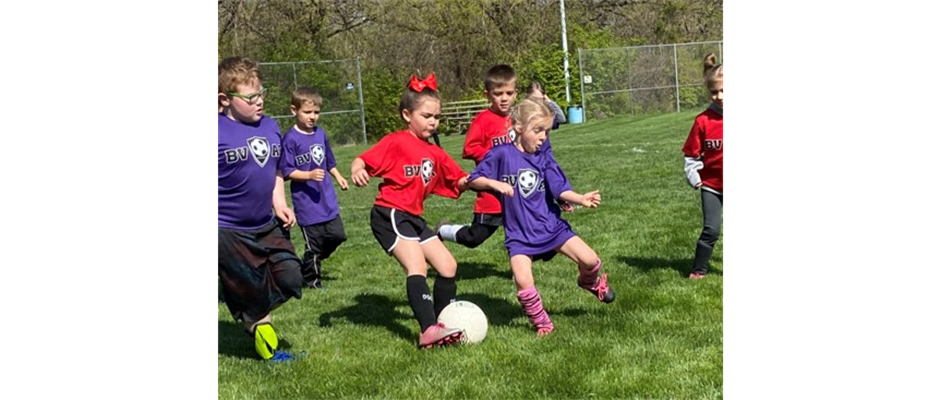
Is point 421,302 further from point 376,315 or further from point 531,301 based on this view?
point 376,315

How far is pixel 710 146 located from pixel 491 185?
2414mm

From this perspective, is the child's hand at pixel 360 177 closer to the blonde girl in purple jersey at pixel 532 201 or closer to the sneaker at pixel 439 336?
the blonde girl in purple jersey at pixel 532 201

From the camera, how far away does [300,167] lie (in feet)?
28.3

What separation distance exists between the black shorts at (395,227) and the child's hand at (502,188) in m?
0.62

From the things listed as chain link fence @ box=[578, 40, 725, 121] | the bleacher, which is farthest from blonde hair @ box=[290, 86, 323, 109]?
chain link fence @ box=[578, 40, 725, 121]

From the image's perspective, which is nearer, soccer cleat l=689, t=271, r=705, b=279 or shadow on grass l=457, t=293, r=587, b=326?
shadow on grass l=457, t=293, r=587, b=326

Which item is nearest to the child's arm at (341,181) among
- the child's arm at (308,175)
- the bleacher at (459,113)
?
the child's arm at (308,175)

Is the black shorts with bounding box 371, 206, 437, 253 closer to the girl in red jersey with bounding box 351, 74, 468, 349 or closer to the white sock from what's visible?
the girl in red jersey with bounding box 351, 74, 468, 349

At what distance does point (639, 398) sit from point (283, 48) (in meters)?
30.1

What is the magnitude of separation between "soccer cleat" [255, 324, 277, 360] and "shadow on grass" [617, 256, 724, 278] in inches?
143

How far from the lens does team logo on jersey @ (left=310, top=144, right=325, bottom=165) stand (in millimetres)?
8633

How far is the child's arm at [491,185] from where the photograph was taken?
595 centimetres

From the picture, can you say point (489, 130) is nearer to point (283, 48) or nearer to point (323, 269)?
point (323, 269)
